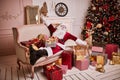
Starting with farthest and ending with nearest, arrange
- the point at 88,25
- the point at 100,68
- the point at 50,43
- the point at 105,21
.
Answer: the point at 88,25 → the point at 105,21 → the point at 100,68 → the point at 50,43

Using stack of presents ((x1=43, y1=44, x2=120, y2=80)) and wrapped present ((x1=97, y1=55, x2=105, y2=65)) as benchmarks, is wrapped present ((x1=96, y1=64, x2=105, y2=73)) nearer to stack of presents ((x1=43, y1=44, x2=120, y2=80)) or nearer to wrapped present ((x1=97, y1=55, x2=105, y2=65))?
stack of presents ((x1=43, y1=44, x2=120, y2=80))

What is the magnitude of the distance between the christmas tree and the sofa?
1.98 metres

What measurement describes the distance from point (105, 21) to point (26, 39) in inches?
107

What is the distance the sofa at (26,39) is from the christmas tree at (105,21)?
77.8 inches

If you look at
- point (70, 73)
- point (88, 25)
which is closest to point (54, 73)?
point (70, 73)

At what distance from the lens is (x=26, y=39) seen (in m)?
3.31

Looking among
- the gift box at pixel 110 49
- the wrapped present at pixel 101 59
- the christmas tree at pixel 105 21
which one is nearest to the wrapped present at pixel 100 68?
the wrapped present at pixel 101 59

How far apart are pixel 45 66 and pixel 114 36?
2778 millimetres

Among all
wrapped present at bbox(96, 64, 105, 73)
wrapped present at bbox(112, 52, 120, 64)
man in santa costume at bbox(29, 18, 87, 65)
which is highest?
man in santa costume at bbox(29, 18, 87, 65)

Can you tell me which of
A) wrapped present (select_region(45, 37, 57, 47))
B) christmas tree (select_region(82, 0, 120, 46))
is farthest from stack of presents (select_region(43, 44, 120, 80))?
christmas tree (select_region(82, 0, 120, 46))

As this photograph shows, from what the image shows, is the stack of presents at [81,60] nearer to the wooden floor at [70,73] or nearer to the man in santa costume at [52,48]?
the wooden floor at [70,73]

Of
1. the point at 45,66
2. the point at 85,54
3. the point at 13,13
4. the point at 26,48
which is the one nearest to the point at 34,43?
the point at 26,48

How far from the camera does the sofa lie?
2.91 m

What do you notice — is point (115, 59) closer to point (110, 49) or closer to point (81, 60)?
point (110, 49)
